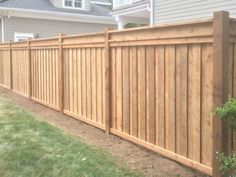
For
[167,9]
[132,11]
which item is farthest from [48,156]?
[132,11]

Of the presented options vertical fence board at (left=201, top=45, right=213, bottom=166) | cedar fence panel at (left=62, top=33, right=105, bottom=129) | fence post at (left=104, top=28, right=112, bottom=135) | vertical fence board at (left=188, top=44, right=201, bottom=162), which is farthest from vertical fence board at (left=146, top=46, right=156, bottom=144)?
cedar fence panel at (left=62, top=33, right=105, bottom=129)

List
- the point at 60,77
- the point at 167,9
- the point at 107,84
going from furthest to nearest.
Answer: the point at 167,9 < the point at 60,77 < the point at 107,84

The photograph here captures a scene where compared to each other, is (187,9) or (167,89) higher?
(187,9)

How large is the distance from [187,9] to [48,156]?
9929 millimetres

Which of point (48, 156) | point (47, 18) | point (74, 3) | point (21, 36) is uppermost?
point (74, 3)

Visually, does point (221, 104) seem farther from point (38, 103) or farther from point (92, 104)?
point (38, 103)

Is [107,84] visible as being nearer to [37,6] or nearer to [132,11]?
[132,11]

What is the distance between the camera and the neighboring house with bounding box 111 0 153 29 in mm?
18230

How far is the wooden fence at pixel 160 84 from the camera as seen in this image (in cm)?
419

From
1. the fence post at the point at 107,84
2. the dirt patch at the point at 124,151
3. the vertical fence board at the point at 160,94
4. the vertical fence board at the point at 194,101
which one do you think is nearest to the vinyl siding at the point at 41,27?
the dirt patch at the point at 124,151

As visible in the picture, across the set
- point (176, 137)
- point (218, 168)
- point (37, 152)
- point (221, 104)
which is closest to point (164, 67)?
point (176, 137)

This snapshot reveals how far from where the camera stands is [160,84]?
5238 millimetres

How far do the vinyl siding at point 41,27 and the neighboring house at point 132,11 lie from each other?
16.0 feet

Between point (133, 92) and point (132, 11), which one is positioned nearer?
point (133, 92)
